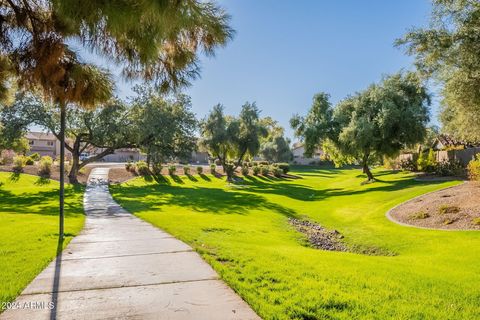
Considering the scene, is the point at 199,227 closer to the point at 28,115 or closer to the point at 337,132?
the point at 337,132

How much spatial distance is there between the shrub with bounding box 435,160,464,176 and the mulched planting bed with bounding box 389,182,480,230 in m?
8.83

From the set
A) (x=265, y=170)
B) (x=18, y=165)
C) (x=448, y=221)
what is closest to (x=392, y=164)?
(x=265, y=170)

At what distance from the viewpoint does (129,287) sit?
4.84 m

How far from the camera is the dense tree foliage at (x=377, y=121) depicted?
25484mm

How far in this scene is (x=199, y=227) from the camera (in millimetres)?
10984

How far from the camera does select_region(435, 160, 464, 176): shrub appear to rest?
24311 millimetres

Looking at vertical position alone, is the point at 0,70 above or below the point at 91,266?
above

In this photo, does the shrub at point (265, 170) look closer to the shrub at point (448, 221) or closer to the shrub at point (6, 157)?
the shrub at point (6, 157)

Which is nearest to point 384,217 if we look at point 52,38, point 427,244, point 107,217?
point 427,244

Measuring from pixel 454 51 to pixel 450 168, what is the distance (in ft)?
60.9

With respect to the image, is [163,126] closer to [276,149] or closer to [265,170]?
[265,170]

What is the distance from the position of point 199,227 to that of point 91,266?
203 inches

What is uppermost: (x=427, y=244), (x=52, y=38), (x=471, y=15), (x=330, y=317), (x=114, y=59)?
(x=471, y=15)

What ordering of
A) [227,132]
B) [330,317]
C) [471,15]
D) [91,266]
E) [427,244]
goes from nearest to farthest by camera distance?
[330,317] → [91,266] → [471,15] → [427,244] → [227,132]
